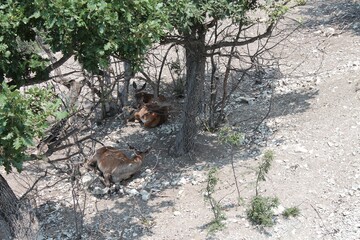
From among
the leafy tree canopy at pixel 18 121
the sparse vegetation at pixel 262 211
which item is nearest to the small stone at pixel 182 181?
the sparse vegetation at pixel 262 211

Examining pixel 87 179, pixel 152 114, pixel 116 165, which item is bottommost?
pixel 87 179

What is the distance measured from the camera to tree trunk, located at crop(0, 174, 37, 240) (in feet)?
16.7

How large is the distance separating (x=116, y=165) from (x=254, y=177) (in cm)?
184

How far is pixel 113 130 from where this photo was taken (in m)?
8.95

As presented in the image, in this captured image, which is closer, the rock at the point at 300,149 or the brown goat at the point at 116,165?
the rock at the point at 300,149

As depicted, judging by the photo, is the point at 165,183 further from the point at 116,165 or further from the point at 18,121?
the point at 18,121

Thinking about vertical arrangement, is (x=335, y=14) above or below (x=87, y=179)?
above

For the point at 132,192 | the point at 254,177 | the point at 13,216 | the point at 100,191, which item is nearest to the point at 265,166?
the point at 254,177

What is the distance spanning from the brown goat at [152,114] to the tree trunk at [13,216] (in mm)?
3632

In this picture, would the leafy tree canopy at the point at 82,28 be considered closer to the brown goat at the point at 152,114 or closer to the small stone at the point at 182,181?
the small stone at the point at 182,181

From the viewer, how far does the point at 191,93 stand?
24.0 ft

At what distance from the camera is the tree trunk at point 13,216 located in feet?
16.7

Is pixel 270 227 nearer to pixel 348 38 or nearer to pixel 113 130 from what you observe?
pixel 113 130

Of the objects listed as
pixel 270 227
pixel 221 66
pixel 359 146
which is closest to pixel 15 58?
pixel 270 227
